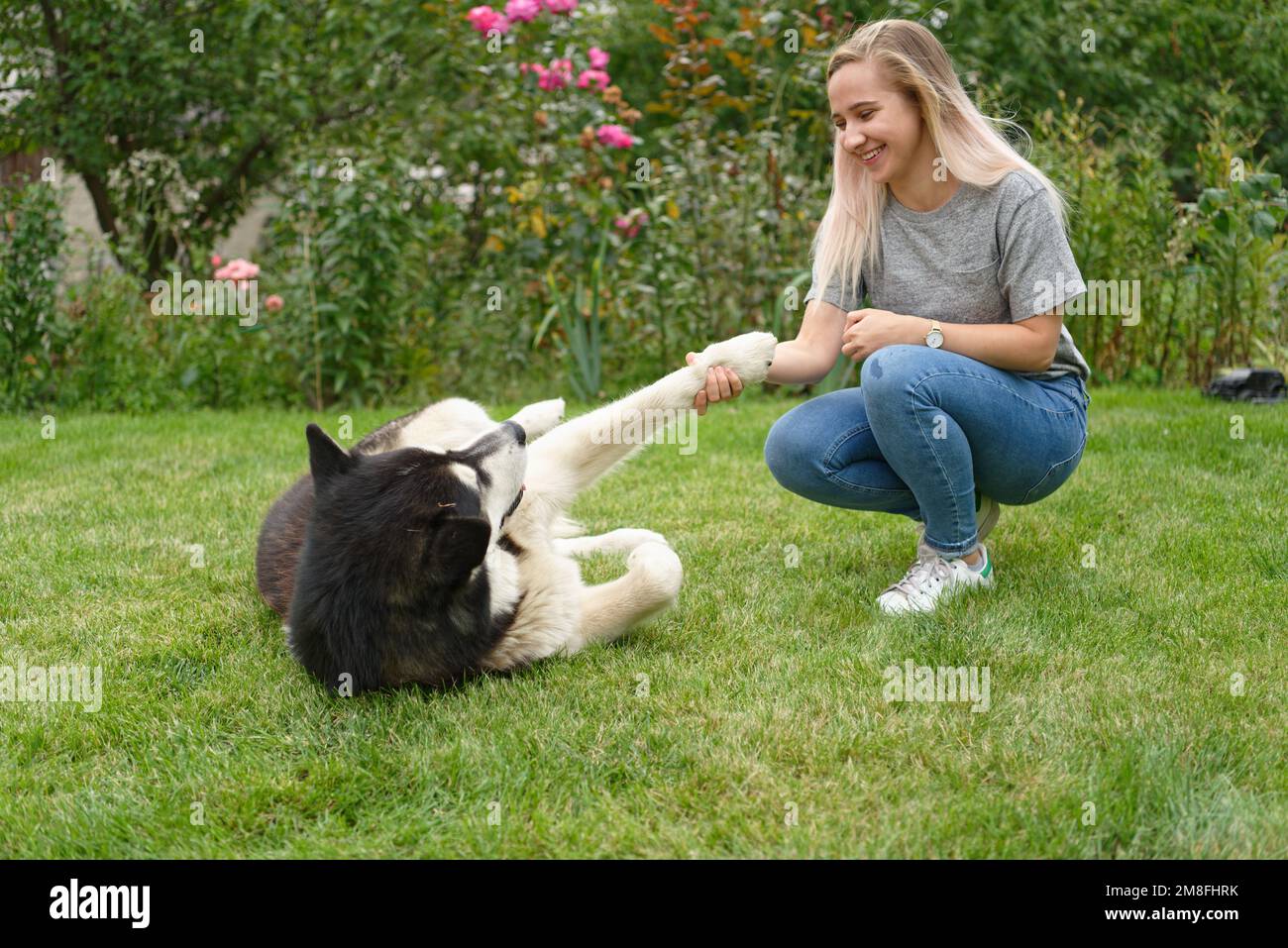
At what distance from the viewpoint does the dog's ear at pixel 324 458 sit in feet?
8.70

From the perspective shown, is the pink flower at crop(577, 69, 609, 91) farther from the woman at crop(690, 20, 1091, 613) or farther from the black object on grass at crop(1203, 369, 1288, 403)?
the black object on grass at crop(1203, 369, 1288, 403)

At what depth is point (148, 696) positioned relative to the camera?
2.76 m

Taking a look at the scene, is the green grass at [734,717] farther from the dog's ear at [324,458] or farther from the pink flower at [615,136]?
the pink flower at [615,136]

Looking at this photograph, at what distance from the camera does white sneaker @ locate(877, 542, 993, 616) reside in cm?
313

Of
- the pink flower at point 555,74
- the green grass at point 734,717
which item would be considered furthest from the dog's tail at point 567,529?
the pink flower at point 555,74

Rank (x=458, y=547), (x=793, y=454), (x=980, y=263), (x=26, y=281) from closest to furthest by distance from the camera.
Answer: (x=458, y=547) < (x=980, y=263) < (x=793, y=454) < (x=26, y=281)

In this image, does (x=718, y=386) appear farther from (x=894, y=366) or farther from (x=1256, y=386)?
(x=1256, y=386)

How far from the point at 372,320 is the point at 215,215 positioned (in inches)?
152

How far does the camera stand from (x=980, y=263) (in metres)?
3.17

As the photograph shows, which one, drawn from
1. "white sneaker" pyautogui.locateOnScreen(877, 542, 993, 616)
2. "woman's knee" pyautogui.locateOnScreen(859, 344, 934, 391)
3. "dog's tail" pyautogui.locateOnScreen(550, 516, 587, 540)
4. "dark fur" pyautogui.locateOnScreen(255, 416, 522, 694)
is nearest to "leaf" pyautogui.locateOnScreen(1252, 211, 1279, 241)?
"white sneaker" pyautogui.locateOnScreen(877, 542, 993, 616)

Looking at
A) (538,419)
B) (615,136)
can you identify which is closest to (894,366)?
(538,419)

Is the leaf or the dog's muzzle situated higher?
the leaf

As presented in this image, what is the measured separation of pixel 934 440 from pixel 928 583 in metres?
0.44

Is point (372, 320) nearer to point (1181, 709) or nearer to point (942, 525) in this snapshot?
point (942, 525)
